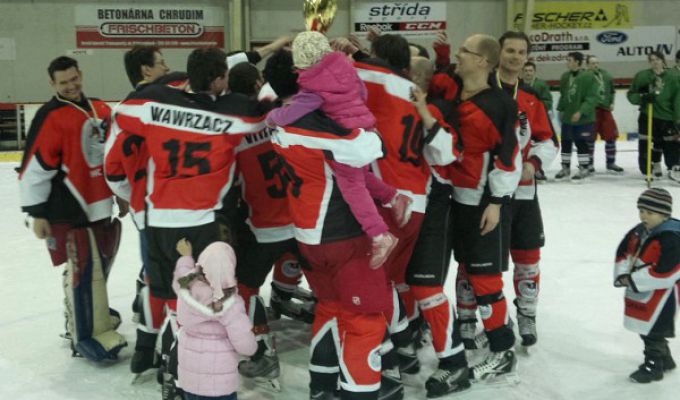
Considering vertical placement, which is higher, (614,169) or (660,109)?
(660,109)

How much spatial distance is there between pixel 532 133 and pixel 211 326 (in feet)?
6.14

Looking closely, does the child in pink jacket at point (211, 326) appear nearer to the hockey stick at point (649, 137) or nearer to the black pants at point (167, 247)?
the black pants at point (167, 247)

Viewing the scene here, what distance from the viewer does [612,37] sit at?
15.6 meters

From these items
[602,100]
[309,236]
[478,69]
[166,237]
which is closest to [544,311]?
[478,69]

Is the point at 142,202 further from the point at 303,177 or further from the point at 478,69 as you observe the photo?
the point at 478,69

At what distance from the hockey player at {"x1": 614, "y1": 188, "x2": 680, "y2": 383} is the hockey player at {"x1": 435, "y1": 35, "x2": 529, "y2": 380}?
1.78 ft

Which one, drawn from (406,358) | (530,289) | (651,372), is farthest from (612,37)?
(406,358)

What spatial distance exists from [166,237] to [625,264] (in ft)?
6.55

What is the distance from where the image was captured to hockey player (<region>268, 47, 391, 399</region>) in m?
2.52

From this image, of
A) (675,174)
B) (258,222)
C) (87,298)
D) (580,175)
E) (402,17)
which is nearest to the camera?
(258,222)

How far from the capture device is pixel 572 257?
5.43m

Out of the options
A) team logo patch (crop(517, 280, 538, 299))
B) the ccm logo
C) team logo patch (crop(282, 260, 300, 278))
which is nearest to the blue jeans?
team logo patch (crop(282, 260, 300, 278))

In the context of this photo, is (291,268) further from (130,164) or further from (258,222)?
(130,164)

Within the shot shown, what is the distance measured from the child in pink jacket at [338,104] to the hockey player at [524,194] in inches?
41.5
